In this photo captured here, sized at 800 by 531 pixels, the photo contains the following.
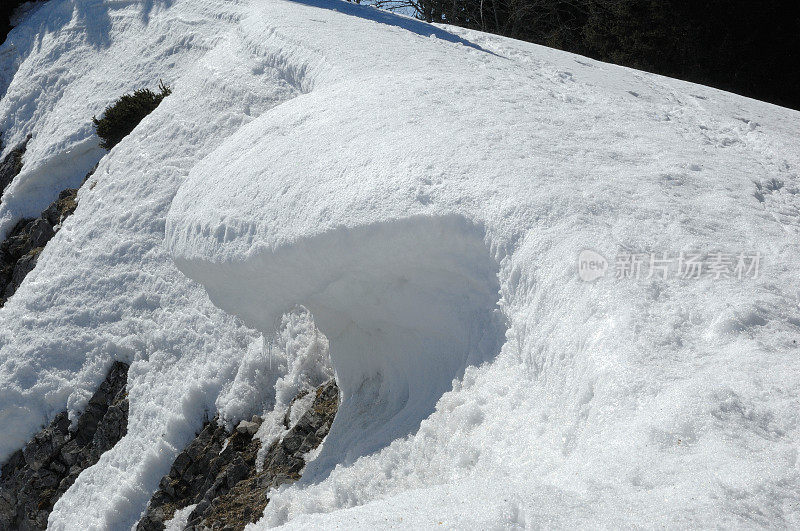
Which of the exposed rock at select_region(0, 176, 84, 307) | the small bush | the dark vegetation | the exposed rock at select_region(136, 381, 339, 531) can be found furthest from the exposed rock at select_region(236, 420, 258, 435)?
the dark vegetation

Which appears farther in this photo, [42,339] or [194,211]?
[42,339]

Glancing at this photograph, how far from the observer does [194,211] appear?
24.4ft

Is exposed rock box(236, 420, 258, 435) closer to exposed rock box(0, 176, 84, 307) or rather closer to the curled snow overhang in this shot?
the curled snow overhang

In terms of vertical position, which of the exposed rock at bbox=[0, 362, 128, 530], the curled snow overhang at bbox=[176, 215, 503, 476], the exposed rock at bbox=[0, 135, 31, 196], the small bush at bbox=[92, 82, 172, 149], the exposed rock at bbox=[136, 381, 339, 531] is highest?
the curled snow overhang at bbox=[176, 215, 503, 476]

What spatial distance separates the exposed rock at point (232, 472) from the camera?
606cm

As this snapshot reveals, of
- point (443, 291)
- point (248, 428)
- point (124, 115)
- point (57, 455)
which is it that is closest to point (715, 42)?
point (124, 115)

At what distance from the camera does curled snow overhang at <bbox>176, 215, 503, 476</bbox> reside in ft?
17.0

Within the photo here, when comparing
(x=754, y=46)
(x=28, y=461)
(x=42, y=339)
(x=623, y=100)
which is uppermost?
(x=623, y=100)

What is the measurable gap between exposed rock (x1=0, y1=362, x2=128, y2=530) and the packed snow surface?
19 cm

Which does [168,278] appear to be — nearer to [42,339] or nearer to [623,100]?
[42,339]

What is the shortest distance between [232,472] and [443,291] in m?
2.77

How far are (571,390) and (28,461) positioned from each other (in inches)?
275

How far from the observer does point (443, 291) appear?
213 inches

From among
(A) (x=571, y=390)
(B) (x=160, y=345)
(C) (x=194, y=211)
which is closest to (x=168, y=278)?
(B) (x=160, y=345)
